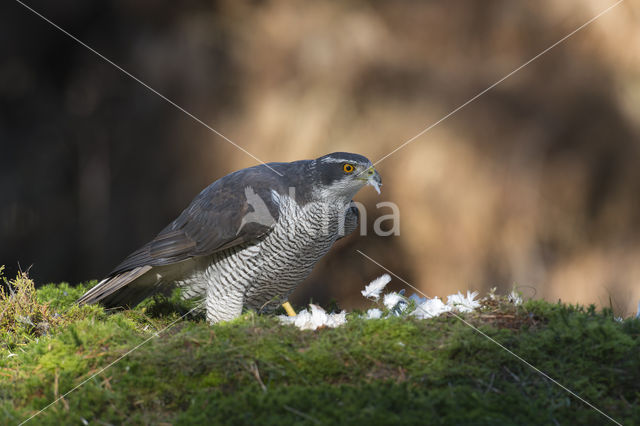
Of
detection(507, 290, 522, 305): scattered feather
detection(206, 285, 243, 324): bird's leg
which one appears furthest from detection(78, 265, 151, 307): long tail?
detection(507, 290, 522, 305): scattered feather

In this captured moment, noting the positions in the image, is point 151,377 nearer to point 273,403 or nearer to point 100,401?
point 100,401

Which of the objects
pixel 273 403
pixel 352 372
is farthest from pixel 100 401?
Result: pixel 352 372

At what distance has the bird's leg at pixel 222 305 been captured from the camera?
3.50 meters

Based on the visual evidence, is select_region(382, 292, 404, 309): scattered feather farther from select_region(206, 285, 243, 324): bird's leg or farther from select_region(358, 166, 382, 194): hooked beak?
select_region(206, 285, 243, 324): bird's leg

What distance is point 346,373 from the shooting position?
2.09 m

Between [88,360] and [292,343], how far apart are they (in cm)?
82

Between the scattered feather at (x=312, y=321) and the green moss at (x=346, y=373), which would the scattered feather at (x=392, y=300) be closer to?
the scattered feather at (x=312, y=321)

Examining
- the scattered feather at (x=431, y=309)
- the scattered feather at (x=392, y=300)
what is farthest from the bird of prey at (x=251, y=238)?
the scattered feather at (x=431, y=309)

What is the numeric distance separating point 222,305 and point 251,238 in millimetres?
481

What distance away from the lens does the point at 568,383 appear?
2002 mm

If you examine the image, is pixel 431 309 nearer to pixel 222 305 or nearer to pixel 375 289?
pixel 375 289

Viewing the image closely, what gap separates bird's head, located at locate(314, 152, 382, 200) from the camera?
11.2ft

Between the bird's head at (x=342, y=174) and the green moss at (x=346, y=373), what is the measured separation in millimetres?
1128

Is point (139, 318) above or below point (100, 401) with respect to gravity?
below
